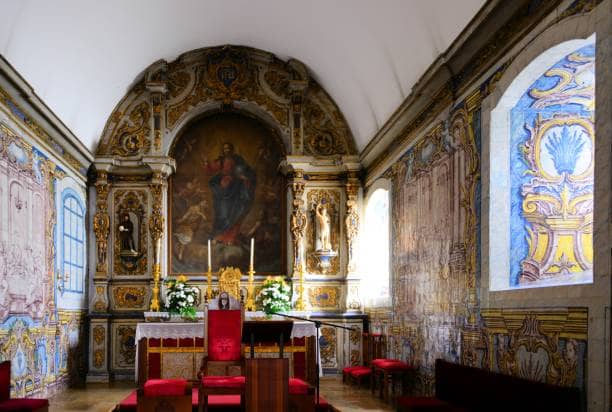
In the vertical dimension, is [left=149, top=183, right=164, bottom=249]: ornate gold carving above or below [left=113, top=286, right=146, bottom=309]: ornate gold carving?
above

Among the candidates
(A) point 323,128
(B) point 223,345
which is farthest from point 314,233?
(B) point 223,345

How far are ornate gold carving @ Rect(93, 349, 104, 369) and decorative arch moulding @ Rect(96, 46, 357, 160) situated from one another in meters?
4.24

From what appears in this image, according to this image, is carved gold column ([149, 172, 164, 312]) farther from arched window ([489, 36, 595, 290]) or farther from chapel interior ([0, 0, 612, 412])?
arched window ([489, 36, 595, 290])

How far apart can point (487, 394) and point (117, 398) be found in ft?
23.1

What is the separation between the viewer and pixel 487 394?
24.5 ft

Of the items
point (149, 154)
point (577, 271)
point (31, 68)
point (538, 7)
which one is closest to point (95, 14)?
point (31, 68)

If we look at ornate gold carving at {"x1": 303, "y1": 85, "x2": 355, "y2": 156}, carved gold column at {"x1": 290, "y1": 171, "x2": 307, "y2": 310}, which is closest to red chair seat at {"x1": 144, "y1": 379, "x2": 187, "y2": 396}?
carved gold column at {"x1": 290, "y1": 171, "x2": 307, "y2": 310}

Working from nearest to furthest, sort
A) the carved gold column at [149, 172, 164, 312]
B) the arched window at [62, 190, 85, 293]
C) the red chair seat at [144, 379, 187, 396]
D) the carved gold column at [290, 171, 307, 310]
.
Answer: the red chair seat at [144, 379, 187, 396] → the arched window at [62, 190, 85, 293] → the carved gold column at [149, 172, 164, 312] → the carved gold column at [290, 171, 307, 310]

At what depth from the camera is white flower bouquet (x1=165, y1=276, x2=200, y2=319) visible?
46.3 ft

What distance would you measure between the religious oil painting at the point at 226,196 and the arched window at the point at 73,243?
1.96 metres

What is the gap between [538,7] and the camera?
22.8 ft

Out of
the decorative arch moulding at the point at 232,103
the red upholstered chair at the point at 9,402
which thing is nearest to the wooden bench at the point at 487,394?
the red upholstered chair at the point at 9,402

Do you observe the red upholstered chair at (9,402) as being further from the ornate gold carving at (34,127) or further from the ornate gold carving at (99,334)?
the ornate gold carving at (99,334)

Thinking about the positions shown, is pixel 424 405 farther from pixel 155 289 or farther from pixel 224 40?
pixel 224 40
